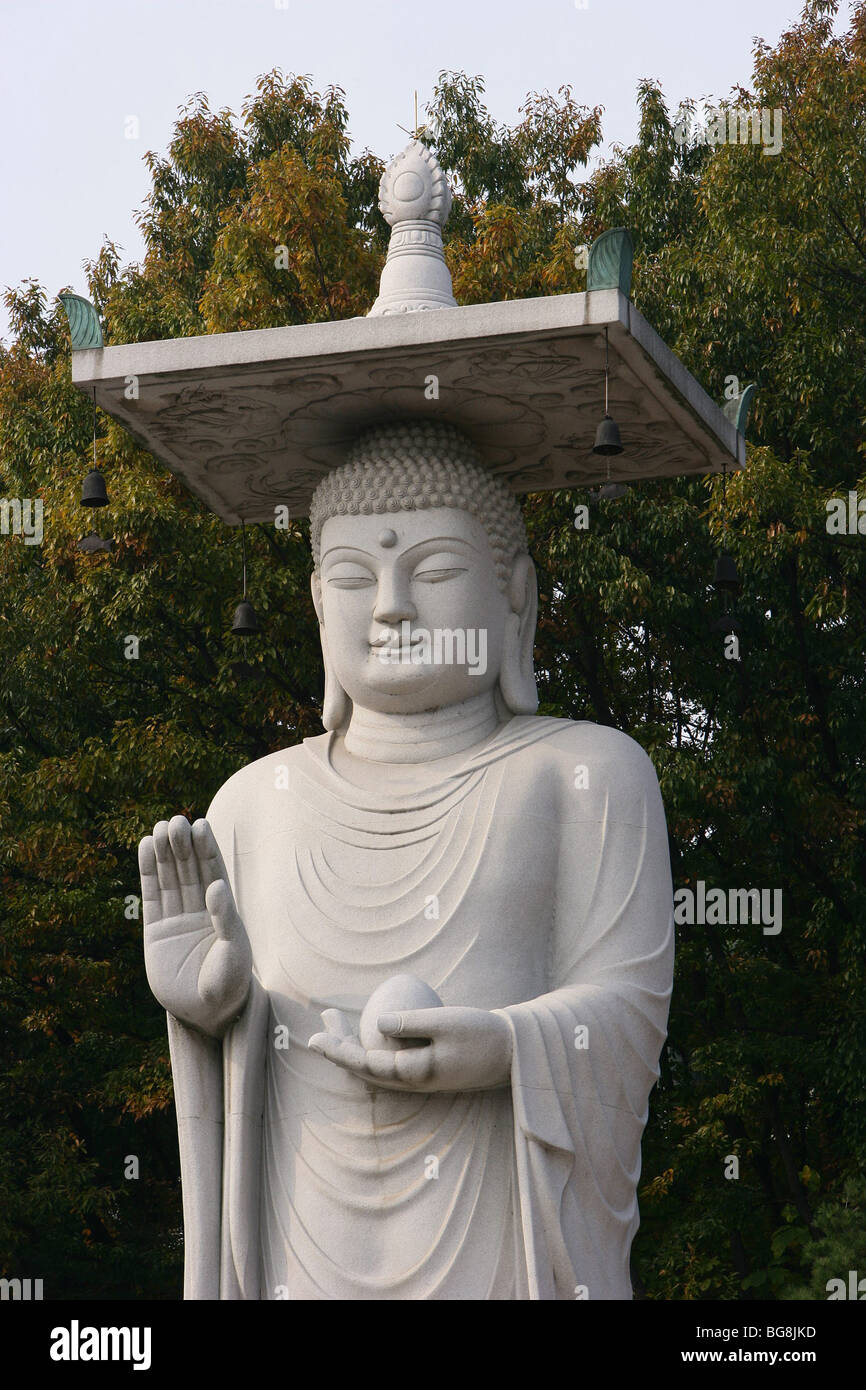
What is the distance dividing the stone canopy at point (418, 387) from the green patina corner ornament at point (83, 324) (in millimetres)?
47

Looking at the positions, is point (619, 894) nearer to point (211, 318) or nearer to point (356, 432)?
point (356, 432)

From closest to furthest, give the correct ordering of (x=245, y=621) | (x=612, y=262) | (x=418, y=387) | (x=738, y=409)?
(x=612, y=262) → (x=418, y=387) → (x=738, y=409) → (x=245, y=621)

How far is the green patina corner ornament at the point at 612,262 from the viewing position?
583 centimetres

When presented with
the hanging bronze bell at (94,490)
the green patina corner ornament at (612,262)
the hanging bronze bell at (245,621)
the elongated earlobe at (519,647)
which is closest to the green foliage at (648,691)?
the hanging bronze bell at (245,621)

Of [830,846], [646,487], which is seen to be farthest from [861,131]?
[830,846]

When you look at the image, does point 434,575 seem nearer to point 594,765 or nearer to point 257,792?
point 594,765

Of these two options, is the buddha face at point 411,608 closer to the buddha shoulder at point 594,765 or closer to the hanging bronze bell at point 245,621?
the buddha shoulder at point 594,765

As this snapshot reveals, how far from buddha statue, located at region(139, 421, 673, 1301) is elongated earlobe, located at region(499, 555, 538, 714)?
11 millimetres

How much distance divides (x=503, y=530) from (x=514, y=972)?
1.52 meters

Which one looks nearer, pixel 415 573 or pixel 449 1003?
pixel 449 1003

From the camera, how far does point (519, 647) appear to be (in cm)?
682

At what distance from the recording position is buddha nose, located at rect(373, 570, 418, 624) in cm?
645

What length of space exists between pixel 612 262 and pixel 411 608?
131 centimetres

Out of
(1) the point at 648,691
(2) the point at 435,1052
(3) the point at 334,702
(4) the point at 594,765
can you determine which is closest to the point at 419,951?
(2) the point at 435,1052
